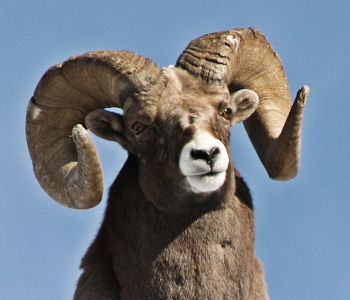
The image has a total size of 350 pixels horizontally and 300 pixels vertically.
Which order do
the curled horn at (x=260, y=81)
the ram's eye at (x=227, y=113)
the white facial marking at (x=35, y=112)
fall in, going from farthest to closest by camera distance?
the white facial marking at (x=35, y=112)
the curled horn at (x=260, y=81)
the ram's eye at (x=227, y=113)

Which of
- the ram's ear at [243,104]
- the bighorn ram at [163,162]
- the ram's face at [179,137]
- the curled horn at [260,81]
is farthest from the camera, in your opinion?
the ram's ear at [243,104]

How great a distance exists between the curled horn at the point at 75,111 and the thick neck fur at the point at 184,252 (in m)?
0.69

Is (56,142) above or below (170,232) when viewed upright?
above

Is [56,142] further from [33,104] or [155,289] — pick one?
[155,289]

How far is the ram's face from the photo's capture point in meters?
15.4

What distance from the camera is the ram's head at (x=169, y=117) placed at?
15.8 meters

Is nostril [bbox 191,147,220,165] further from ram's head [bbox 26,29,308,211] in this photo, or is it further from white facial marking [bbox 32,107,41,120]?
white facial marking [bbox 32,107,41,120]

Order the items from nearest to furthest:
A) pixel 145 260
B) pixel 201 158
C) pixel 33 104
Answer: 1. pixel 201 158
2. pixel 145 260
3. pixel 33 104

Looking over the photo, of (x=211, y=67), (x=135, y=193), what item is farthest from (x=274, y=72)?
(x=135, y=193)

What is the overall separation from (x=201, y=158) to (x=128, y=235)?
1.79 meters

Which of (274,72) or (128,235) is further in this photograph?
(274,72)

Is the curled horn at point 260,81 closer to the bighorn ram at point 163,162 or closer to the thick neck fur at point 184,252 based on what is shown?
the bighorn ram at point 163,162

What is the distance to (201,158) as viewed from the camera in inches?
599

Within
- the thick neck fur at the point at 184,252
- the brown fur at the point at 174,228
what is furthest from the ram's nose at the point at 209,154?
the thick neck fur at the point at 184,252
